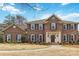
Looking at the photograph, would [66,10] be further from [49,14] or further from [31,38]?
[31,38]

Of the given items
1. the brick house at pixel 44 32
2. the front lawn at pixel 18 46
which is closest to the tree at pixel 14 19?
the brick house at pixel 44 32

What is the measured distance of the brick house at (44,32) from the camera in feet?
12.9

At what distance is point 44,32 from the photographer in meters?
3.96

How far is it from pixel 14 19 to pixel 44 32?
0.39 metres

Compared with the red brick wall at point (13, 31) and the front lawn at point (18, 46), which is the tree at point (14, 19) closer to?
the red brick wall at point (13, 31)

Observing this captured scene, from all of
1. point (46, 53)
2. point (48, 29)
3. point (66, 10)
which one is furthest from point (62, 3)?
point (46, 53)

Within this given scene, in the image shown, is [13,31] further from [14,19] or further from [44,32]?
[44,32]

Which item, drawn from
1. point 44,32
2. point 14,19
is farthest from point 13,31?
point 44,32

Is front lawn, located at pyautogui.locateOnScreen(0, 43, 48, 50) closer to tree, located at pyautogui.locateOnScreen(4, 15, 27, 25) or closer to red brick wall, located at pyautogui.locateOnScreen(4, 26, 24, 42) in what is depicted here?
red brick wall, located at pyautogui.locateOnScreen(4, 26, 24, 42)

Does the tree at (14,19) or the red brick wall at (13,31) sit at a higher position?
the tree at (14,19)

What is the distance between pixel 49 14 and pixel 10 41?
0.56m

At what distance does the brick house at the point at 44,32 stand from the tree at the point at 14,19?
48mm

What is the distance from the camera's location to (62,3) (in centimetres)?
388

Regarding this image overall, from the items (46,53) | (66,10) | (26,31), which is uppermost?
(66,10)
